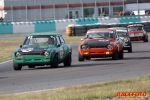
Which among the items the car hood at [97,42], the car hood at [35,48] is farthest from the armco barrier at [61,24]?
the car hood at [35,48]

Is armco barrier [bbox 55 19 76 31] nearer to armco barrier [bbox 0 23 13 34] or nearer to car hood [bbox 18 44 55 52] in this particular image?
armco barrier [bbox 0 23 13 34]

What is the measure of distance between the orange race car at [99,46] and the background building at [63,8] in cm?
4893

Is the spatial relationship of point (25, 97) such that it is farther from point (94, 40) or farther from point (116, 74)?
point (94, 40)

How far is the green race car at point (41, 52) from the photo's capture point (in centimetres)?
1920

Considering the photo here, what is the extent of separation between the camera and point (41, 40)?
20.3 m

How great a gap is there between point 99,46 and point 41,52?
401 centimetres

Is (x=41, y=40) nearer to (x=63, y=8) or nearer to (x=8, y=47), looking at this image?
(x=8, y=47)

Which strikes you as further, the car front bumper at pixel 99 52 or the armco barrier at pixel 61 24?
the armco barrier at pixel 61 24

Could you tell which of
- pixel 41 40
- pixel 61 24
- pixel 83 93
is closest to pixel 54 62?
pixel 41 40

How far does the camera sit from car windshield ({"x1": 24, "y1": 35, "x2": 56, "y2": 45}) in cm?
2023

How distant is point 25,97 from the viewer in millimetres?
10992

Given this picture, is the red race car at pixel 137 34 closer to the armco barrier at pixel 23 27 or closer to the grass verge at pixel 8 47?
the grass verge at pixel 8 47

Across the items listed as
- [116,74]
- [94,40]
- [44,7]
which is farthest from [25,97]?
[44,7]

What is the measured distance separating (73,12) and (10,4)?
28.2 ft
